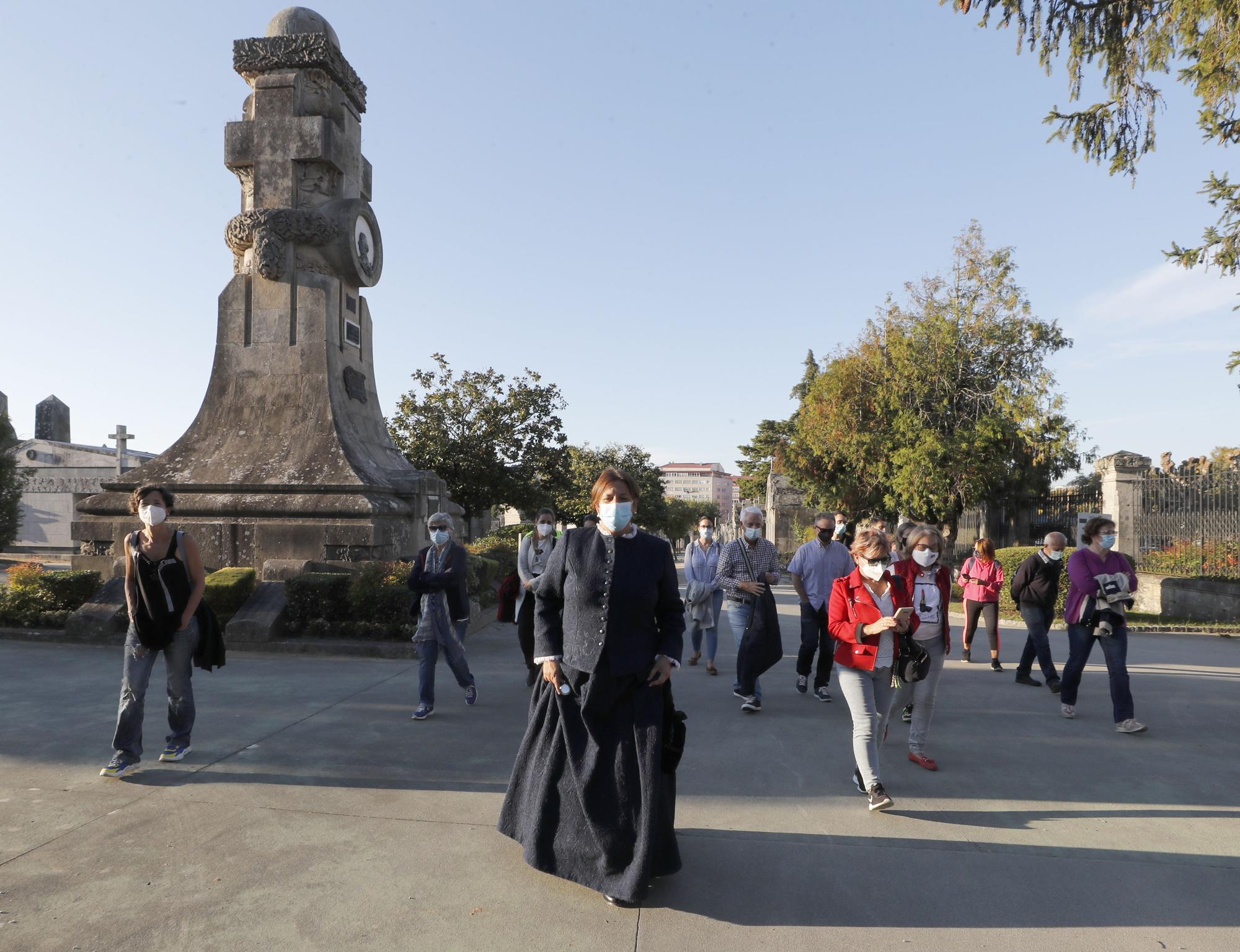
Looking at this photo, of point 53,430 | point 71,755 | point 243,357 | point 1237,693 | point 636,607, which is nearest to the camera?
point 636,607

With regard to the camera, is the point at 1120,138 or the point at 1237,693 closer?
the point at 1237,693

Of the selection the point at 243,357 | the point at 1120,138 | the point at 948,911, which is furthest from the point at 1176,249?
the point at 243,357

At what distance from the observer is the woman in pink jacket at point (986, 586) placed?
8898mm

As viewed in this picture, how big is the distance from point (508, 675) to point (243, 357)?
271 inches

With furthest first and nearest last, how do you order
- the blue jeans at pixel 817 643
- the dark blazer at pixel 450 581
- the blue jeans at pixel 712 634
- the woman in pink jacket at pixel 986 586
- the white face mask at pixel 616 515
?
1. the woman in pink jacket at pixel 986 586
2. the blue jeans at pixel 712 634
3. the blue jeans at pixel 817 643
4. the dark blazer at pixel 450 581
5. the white face mask at pixel 616 515

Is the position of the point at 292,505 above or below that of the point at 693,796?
above

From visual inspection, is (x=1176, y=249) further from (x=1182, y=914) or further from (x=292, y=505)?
(x=292, y=505)

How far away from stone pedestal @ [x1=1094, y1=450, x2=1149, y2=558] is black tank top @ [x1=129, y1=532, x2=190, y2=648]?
15276 mm

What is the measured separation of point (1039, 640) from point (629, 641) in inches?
231

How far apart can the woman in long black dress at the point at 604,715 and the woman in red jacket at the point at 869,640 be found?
1319 mm

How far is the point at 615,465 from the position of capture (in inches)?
1523

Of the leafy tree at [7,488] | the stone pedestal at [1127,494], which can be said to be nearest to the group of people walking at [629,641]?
the stone pedestal at [1127,494]

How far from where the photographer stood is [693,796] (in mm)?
4512

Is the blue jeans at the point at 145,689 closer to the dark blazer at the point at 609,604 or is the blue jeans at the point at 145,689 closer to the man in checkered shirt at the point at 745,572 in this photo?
the dark blazer at the point at 609,604
